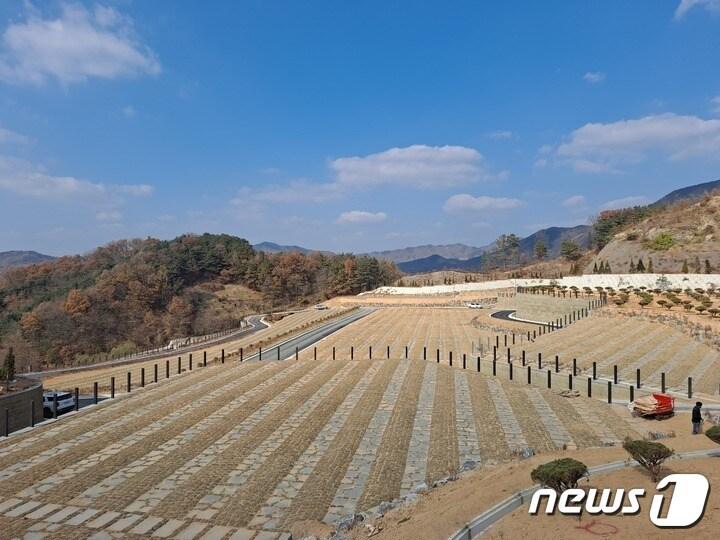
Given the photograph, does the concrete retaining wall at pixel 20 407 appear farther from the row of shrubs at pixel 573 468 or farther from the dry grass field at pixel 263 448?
the row of shrubs at pixel 573 468

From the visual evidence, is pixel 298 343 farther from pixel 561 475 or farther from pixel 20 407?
pixel 561 475

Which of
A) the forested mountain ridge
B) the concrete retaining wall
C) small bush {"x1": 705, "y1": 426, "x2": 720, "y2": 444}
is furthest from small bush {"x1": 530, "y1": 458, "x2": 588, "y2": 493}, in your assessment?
the forested mountain ridge

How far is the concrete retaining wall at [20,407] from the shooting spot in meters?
15.3

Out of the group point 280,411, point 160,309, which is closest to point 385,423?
point 280,411

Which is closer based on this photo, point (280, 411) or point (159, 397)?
point (280, 411)

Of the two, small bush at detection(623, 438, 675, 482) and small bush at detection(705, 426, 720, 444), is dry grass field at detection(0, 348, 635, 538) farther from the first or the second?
small bush at detection(623, 438, 675, 482)

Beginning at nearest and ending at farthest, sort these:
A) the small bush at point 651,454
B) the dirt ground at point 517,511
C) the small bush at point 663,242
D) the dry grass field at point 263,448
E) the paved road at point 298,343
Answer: the dirt ground at point 517,511 < the small bush at point 651,454 < the dry grass field at point 263,448 < the paved road at point 298,343 < the small bush at point 663,242

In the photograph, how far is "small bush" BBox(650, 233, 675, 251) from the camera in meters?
65.9

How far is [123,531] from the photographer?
7.02 m

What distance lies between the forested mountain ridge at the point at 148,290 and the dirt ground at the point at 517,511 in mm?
59705

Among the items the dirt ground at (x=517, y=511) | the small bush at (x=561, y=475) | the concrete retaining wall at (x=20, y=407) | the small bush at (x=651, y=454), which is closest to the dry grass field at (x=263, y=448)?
the dirt ground at (x=517, y=511)

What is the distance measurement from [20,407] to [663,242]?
76.6m

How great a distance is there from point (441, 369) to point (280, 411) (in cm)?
831

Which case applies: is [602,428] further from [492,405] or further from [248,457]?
[248,457]
